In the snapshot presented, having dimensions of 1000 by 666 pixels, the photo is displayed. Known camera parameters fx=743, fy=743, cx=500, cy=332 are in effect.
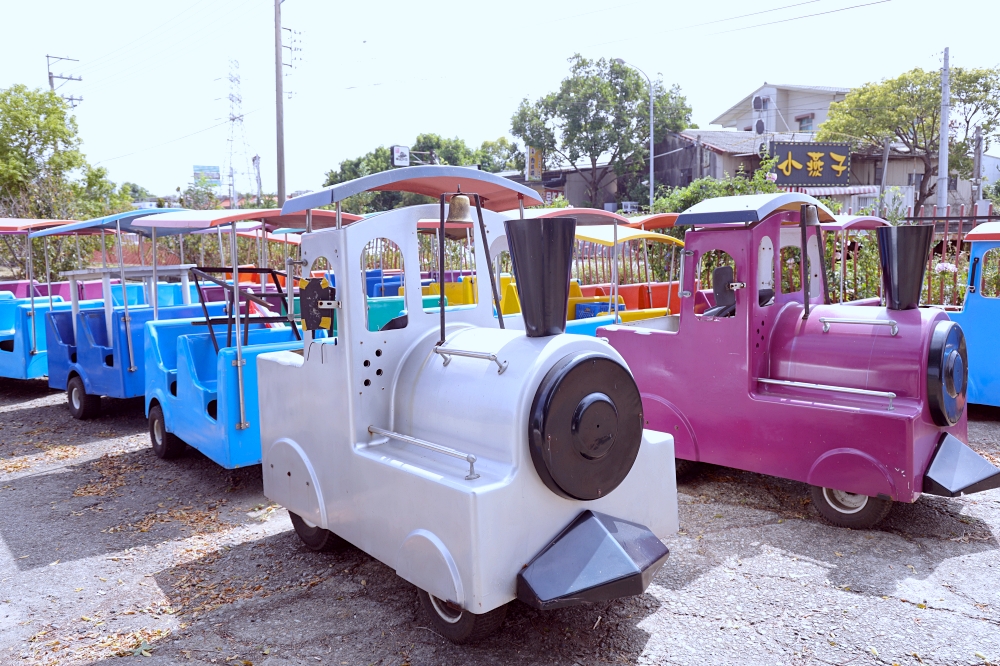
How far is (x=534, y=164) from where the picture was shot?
132 ft

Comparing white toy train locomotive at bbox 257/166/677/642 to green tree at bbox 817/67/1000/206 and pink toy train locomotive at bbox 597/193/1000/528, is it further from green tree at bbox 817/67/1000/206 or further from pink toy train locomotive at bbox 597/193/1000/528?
green tree at bbox 817/67/1000/206

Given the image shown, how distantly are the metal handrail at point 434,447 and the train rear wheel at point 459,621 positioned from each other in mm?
637

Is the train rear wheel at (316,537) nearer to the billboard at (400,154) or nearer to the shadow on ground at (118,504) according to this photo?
the shadow on ground at (118,504)

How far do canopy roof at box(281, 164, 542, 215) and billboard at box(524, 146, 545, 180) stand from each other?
36552mm

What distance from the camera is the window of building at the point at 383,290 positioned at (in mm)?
4059

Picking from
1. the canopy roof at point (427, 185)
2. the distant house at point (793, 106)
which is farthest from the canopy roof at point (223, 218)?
the distant house at point (793, 106)

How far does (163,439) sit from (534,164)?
116 feet

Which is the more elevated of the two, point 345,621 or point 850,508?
point 850,508

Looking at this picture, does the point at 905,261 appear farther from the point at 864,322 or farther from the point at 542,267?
the point at 542,267

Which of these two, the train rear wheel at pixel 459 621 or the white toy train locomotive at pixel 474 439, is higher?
the white toy train locomotive at pixel 474 439

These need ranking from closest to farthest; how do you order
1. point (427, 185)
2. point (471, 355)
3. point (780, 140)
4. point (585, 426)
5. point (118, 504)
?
point (585, 426) < point (471, 355) < point (427, 185) < point (118, 504) < point (780, 140)

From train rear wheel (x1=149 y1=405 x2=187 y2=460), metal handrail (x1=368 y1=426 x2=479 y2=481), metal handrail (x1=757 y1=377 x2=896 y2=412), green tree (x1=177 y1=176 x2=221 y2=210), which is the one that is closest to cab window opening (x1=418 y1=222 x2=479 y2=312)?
metal handrail (x1=368 y1=426 x2=479 y2=481)

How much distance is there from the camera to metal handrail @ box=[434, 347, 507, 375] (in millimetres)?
3375

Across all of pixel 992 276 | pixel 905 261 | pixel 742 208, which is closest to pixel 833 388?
pixel 905 261
